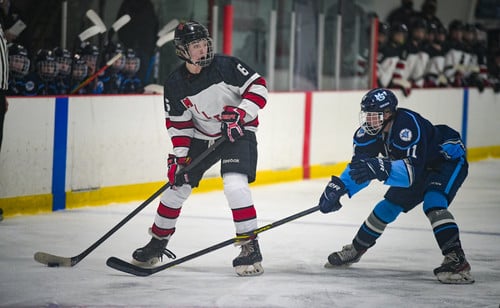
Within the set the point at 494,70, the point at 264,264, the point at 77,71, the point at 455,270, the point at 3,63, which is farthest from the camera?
the point at 494,70

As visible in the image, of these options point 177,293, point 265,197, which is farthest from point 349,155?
point 177,293

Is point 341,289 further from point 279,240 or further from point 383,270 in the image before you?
point 279,240

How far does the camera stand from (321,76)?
10305 mm

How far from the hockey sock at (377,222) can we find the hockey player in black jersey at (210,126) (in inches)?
20.3

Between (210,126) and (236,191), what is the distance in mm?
389

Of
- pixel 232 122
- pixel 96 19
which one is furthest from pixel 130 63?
pixel 232 122

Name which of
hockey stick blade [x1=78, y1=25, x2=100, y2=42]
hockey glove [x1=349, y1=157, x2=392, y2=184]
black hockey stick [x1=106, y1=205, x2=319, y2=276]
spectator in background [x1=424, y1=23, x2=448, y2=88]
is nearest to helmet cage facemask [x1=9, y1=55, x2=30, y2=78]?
hockey stick blade [x1=78, y1=25, x2=100, y2=42]

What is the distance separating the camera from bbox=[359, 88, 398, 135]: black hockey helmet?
496cm

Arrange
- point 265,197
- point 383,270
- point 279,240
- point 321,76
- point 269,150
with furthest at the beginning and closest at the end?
point 321,76
point 269,150
point 265,197
point 279,240
point 383,270

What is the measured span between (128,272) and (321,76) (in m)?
5.54

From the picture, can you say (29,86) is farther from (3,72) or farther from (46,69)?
(3,72)

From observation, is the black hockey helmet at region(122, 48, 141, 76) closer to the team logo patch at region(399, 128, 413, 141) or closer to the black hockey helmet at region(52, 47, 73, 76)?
the black hockey helmet at region(52, 47, 73, 76)

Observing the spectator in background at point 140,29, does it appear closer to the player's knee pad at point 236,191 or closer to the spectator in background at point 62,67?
the spectator in background at point 62,67

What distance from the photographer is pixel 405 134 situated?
492 cm
